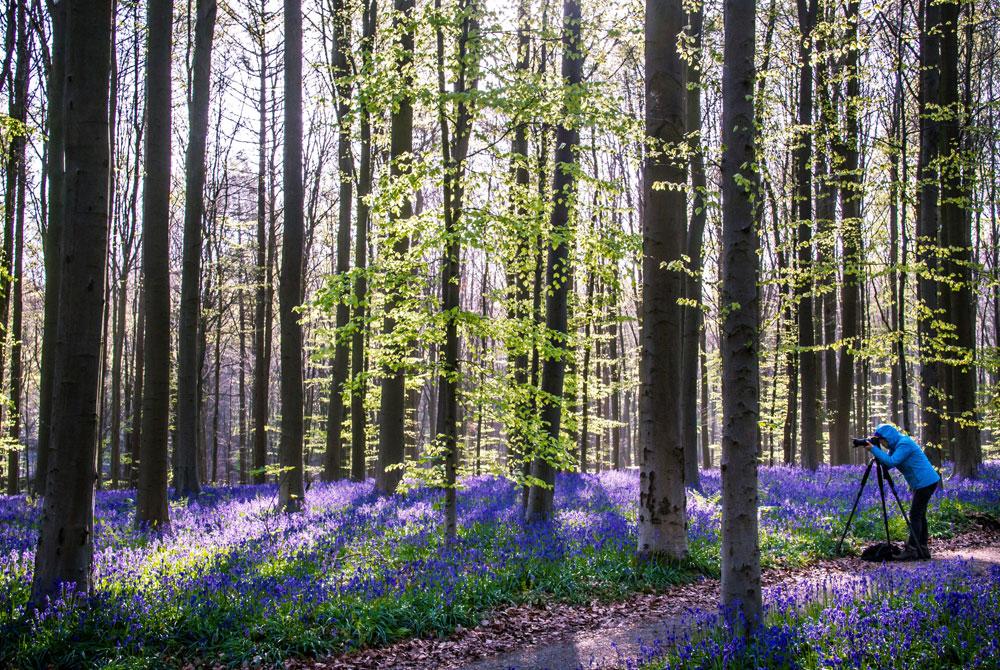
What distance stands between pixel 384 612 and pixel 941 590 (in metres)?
5.34

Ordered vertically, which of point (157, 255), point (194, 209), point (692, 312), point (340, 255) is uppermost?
point (194, 209)

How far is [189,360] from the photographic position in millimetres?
13375

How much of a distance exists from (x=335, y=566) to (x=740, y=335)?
5.59 meters

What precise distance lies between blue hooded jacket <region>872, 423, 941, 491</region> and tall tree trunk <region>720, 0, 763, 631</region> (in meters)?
5.46

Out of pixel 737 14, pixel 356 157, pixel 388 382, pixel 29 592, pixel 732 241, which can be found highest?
pixel 356 157

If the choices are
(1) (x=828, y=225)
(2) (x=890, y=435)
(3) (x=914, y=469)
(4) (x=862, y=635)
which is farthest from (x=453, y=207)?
(1) (x=828, y=225)

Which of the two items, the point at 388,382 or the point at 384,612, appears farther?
the point at 388,382

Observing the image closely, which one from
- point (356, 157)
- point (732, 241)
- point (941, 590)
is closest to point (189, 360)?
point (356, 157)

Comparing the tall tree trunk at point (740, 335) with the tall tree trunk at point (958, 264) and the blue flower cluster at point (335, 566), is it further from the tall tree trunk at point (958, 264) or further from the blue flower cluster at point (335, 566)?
the tall tree trunk at point (958, 264)

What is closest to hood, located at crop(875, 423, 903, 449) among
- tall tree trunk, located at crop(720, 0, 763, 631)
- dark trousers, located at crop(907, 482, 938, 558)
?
dark trousers, located at crop(907, 482, 938, 558)

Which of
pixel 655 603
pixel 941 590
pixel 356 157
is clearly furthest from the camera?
pixel 356 157

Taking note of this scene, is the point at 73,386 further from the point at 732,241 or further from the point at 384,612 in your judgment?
the point at 732,241

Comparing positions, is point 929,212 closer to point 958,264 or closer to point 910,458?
point 958,264

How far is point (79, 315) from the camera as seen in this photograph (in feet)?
20.0
